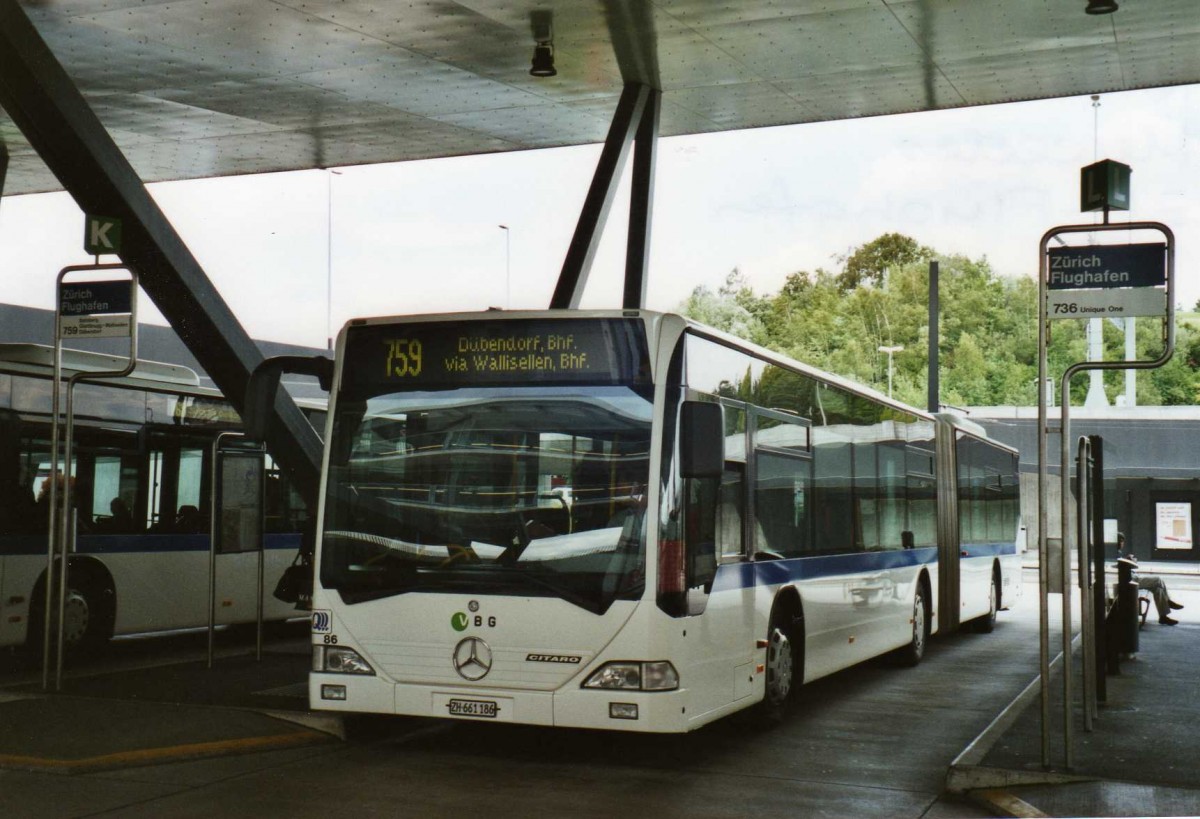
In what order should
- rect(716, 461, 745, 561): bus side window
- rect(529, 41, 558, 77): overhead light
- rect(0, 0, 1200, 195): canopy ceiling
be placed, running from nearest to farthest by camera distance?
rect(716, 461, 745, 561): bus side window → rect(0, 0, 1200, 195): canopy ceiling → rect(529, 41, 558, 77): overhead light

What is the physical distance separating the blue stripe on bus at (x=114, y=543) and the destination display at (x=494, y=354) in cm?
611

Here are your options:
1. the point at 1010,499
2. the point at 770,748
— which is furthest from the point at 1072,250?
the point at 1010,499

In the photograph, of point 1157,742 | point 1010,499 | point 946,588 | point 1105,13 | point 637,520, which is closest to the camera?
point 637,520

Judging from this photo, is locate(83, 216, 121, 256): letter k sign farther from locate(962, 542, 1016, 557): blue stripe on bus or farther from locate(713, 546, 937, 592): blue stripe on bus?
locate(962, 542, 1016, 557): blue stripe on bus

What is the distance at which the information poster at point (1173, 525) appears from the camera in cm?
4056

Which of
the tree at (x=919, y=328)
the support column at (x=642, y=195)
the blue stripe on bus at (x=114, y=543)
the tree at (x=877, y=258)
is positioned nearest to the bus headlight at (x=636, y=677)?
the support column at (x=642, y=195)

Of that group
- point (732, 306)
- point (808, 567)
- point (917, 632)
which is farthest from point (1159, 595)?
point (732, 306)

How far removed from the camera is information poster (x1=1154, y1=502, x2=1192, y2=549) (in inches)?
1597

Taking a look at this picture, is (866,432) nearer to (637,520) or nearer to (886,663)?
(886,663)

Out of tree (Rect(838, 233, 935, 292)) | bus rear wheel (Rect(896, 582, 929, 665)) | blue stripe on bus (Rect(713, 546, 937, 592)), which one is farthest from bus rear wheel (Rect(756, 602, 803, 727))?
tree (Rect(838, 233, 935, 292))

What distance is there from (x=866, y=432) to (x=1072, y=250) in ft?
17.1

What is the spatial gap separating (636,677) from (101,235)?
634 centimetres

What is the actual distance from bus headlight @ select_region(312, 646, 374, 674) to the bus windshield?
35cm

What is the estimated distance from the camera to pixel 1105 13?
12430mm
